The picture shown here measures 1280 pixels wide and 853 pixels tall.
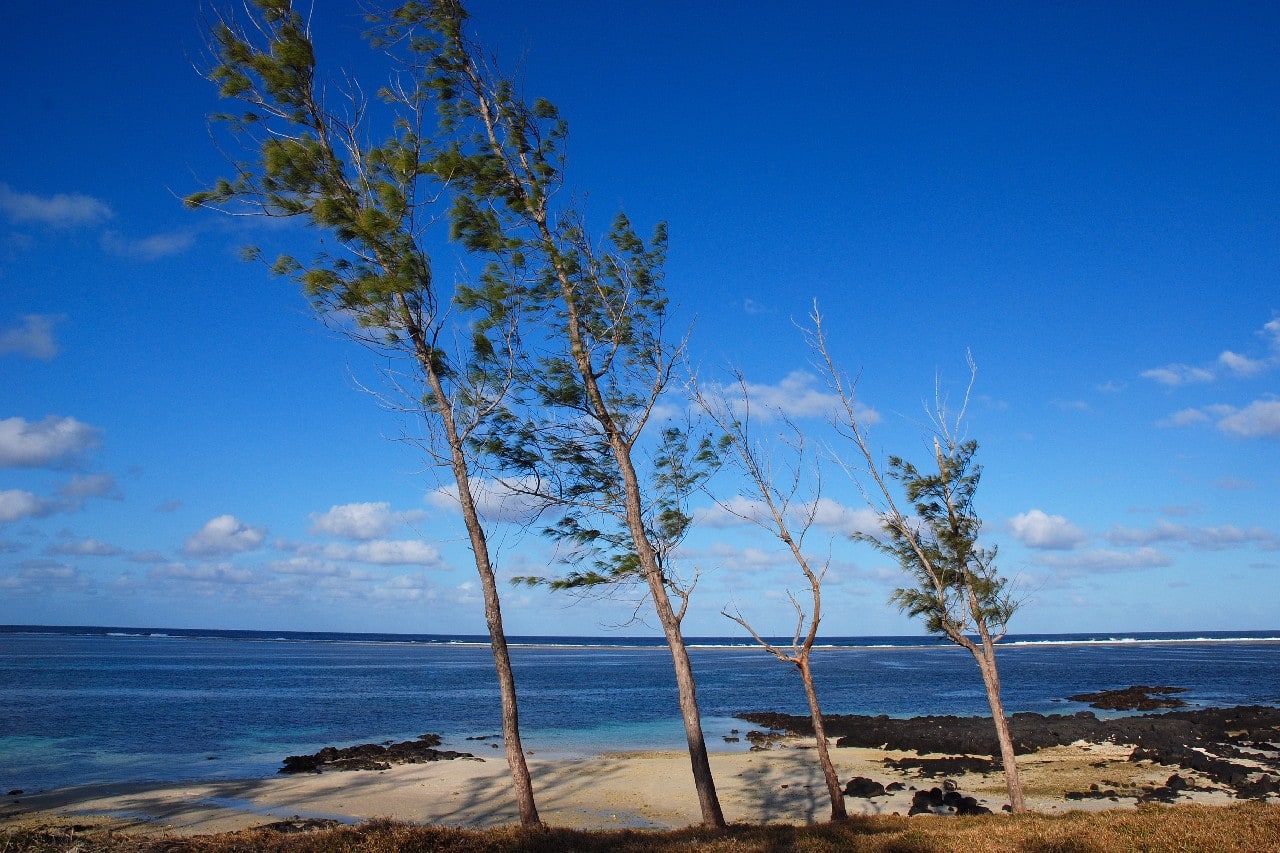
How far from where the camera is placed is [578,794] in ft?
79.8

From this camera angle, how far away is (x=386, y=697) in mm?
57906

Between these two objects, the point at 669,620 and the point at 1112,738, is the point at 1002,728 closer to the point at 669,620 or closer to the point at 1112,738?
the point at 669,620

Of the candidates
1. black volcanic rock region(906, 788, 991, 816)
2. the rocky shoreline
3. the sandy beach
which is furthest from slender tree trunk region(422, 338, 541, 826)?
the rocky shoreline

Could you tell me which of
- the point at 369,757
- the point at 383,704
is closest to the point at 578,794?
the point at 369,757

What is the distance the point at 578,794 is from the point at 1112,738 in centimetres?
2373

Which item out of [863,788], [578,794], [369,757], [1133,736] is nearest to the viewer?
[578,794]

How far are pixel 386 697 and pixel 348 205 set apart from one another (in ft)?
169

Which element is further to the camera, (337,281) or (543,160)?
(543,160)

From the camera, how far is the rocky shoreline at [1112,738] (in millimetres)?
26312

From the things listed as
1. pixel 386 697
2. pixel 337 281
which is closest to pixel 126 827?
pixel 337 281

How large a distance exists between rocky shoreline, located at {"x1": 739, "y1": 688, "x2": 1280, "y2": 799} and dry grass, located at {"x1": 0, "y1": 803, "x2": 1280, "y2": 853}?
13.0 m

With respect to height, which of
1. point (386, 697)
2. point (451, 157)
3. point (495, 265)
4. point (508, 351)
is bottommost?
point (386, 697)

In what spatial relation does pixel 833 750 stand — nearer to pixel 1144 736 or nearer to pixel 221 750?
pixel 1144 736

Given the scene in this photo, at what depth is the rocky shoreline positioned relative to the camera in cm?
2631
